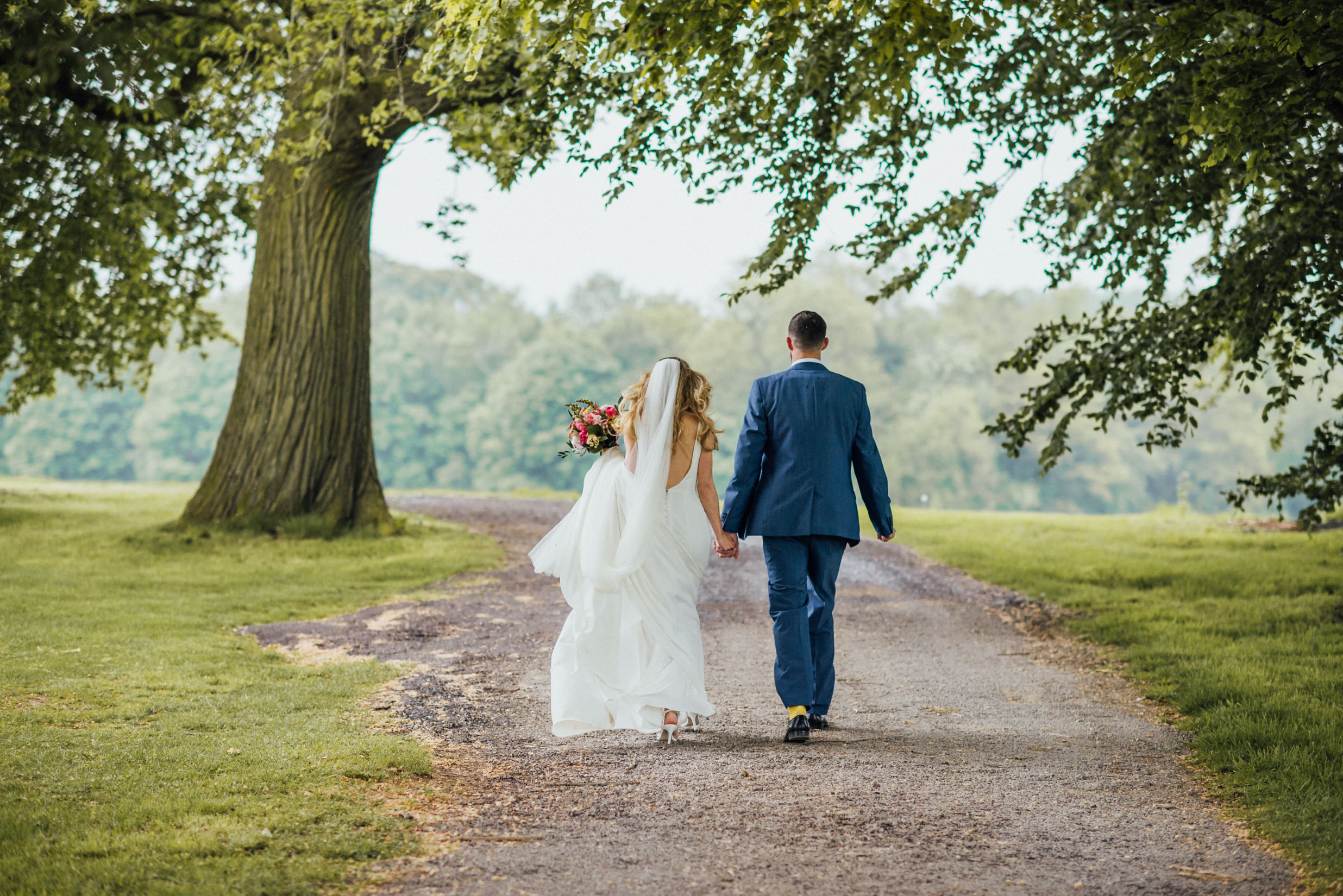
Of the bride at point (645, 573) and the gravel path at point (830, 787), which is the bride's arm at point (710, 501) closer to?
the bride at point (645, 573)

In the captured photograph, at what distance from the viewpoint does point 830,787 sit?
15.2 ft

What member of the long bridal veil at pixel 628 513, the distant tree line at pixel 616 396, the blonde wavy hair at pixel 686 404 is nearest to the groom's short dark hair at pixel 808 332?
the blonde wavy hair at pixel 686 404

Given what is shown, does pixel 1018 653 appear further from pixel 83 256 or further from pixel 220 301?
pixel 220 301

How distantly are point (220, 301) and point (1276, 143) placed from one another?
92441 millimetres

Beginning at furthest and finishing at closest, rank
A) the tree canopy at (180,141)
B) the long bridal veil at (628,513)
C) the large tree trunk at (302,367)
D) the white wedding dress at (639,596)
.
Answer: the large tree trunk at (302,367) < the tree canopy at (180,141) < the long bridal veil at (628,513) < the white wedding dress at (639,596)

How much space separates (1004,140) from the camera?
10336 mm

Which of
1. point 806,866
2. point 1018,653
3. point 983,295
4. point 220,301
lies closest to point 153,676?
point 806,866

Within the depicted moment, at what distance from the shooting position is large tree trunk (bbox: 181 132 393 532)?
13.6 meters

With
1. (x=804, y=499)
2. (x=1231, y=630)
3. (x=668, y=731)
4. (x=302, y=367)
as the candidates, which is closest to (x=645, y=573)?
(x=668, y=731)

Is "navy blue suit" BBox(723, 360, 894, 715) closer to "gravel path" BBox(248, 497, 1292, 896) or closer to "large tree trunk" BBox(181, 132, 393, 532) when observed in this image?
"gravel path" BBox(248, 497, 1292, 896)

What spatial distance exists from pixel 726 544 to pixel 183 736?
2932mm

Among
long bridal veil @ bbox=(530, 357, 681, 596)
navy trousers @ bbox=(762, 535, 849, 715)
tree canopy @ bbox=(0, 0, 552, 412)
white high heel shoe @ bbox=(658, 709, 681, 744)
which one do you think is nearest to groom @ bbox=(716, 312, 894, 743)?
navy trousers @ bbox=(762, 535, 849, 715)

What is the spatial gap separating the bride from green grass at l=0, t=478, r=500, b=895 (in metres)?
0.98

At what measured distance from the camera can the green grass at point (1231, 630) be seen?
15.2 ft
